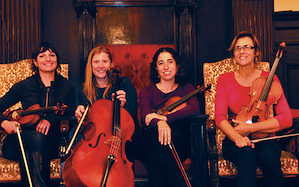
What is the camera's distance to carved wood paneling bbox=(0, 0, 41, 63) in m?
2.66

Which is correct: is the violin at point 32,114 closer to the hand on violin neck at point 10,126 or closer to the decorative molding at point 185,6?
the hand on violin neck at point 10,126

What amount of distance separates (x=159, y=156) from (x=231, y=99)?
0.73 meters

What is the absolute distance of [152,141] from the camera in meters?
1.62

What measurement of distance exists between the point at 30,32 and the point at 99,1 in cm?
82

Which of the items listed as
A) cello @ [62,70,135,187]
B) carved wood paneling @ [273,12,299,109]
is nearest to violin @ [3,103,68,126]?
cello @ [62,70,135,187]

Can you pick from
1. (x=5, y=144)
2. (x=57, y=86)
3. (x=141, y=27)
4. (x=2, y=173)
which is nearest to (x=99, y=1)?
(x=141, y=27)

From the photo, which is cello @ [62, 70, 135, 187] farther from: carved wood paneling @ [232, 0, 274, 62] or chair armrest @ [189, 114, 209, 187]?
carved wood paneling @ [232, 0, 274, 62]

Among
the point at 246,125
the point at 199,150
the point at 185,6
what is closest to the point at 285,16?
the point at 185,6

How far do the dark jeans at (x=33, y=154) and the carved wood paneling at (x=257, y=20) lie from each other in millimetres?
2218

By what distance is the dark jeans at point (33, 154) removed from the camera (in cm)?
160

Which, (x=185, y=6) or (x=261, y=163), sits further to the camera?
(x=185, y=6)

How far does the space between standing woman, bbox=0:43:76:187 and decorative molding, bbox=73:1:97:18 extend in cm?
72

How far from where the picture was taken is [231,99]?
1.88 meters

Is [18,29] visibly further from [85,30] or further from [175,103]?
[175,103]
